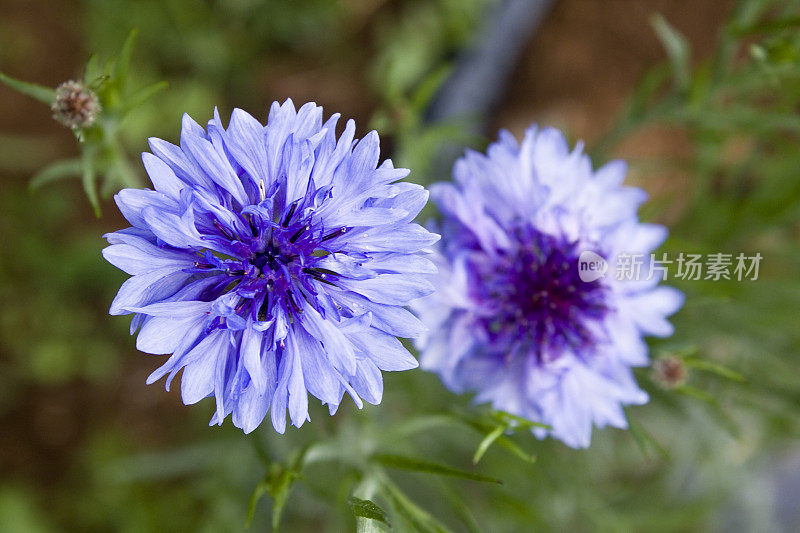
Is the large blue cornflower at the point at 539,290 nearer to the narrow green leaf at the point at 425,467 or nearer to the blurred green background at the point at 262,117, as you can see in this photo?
the narrow green leaf at the point at 425,467

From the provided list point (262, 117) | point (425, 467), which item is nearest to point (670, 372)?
point (425, 467)

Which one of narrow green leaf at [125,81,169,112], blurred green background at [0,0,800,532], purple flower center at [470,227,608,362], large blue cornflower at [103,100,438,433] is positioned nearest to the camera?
large blue cornflower at [103,100,438,433]

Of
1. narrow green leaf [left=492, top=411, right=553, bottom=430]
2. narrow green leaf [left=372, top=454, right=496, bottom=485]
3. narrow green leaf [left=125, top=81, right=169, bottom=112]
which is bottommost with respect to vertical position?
A: narrow green leaf [left=372, top=454, right=496, bottom=485]

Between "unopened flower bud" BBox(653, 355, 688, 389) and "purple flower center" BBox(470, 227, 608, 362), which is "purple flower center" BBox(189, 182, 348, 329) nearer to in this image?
"purple flower center" BBox(470, 227, 608, 362)

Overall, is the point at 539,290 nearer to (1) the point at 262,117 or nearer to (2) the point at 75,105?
(2) the point at 75,105

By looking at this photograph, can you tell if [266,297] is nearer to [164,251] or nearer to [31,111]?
[164,251]

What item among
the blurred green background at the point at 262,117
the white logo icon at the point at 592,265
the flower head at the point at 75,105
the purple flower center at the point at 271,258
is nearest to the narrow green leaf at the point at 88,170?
the flower head at the point at 75,105

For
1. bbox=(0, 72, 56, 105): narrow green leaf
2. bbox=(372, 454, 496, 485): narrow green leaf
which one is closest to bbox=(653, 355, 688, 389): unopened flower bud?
bbox=(372, 454, 496, 485): narrow green leaf
